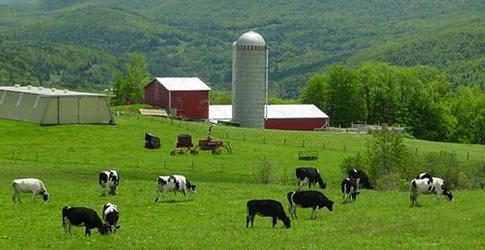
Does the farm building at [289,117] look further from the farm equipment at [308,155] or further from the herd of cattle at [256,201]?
the herd of cattle at [256,201]

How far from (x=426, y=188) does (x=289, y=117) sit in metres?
70.7

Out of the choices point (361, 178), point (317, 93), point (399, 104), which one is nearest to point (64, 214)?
point (361, 178)

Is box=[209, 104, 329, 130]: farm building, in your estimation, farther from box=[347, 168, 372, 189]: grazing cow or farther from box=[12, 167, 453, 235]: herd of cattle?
box=[12, 167, 453, 235]: herd of cattle

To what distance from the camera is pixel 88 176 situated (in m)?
52.8

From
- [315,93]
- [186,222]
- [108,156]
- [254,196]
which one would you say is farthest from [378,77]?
[186,222]

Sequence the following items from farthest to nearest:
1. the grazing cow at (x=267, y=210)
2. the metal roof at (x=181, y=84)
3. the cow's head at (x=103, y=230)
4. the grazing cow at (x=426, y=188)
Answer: the metal roof at (x=181, y=84) → the grazing cow at (x=426, y=188) → the grazing cow at (x=267, y=210) → the cow's head at (x=103, y=230)

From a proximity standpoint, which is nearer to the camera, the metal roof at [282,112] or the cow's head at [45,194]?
the cow's head at [45,194]

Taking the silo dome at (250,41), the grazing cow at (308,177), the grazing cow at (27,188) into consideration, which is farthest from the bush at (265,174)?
the silo dome at (250,41)

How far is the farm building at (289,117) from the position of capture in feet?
352

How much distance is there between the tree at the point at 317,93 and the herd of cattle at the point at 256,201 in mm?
78829

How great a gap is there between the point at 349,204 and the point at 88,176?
66.8ft

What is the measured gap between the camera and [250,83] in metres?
104

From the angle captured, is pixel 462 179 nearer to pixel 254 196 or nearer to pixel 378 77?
pixel 254 196

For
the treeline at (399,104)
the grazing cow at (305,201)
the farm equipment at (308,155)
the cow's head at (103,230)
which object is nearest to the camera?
the cow's head at (103,230)
